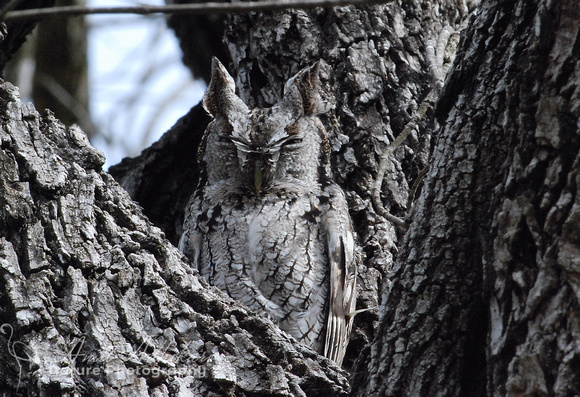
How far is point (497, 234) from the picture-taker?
4.74 feet

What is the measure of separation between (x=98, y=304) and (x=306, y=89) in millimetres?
1721

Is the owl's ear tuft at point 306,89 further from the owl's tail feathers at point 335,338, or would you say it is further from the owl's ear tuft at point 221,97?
the owl's tail feathers at point 335,338

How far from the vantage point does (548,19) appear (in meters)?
1.40

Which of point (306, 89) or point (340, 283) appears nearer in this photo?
point (340, 283)

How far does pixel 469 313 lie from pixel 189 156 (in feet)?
8.40

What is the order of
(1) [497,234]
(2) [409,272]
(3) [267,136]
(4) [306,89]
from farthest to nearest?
(4) [306,89], (3) [267,136], (2) [409,272], (1) [497,234]

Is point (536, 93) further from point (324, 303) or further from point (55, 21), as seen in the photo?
point (55, 21)

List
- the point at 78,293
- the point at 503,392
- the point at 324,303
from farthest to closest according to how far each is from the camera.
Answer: the point at 324,303, the point at 78,293, the point at 503,392

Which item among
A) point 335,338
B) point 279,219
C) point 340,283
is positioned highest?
point 279,219

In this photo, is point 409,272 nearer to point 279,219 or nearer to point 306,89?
point 279,219

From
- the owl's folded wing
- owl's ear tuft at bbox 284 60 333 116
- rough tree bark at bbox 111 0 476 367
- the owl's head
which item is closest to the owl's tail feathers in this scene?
the owl's folded wing

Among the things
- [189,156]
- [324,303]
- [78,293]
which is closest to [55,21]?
[189,156]

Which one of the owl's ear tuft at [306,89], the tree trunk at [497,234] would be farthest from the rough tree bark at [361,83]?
the tree trunk at [497,234]

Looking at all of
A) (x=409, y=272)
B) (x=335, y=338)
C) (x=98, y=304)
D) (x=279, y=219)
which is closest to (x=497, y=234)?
(x=409, y=272)
